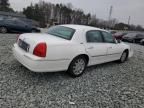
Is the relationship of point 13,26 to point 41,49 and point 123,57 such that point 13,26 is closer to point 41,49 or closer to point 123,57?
point 123,57

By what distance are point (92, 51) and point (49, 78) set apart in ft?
4.71

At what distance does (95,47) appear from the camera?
4.79 meters

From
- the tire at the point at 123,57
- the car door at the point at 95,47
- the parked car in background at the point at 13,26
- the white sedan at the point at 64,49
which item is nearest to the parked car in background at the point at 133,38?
the parked car in background at the point at 13,26

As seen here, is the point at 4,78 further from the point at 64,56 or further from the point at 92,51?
the point at 92,51

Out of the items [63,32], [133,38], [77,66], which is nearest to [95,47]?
[77,66]

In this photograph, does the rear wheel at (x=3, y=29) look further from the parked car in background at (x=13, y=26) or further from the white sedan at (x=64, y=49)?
the white sedan at (x=64, y=49)

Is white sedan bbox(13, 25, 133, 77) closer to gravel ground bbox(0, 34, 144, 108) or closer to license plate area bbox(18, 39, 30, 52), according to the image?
license plate area bbox(18, 39, 30, 52)

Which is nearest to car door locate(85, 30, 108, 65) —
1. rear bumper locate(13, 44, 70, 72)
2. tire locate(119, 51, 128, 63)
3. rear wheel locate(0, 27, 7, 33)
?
rear bumper locate(13, 44, 70, 72)

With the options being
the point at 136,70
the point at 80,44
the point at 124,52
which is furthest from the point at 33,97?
the point at 124,52

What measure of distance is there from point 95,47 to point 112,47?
1.10 m

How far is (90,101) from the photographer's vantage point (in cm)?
335

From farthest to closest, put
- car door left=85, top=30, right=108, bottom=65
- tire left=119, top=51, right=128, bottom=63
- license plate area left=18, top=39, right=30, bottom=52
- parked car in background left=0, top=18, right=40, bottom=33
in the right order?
parked car in background left=0, top=18, right=40, bottom=33 < tire left=119, top=51, right=128, bottom=63 < car door left=85, top=30, right=108, bottom=65 < license plate area left=18, top=39, right=30, bottom=52

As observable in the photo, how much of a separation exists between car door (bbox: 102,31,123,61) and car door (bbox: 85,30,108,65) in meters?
0.24

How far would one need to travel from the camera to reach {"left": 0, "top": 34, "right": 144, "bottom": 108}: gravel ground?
125 inches
